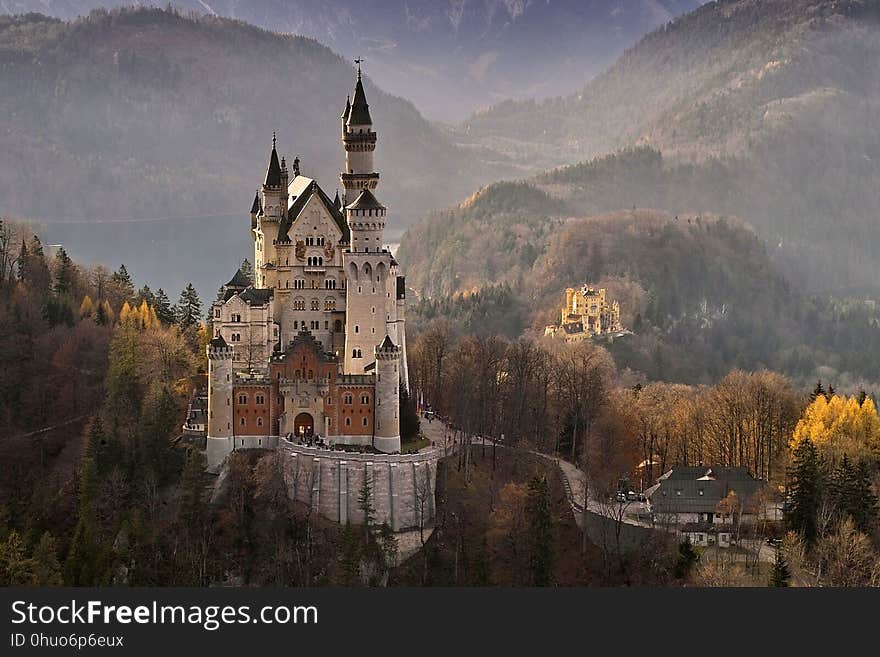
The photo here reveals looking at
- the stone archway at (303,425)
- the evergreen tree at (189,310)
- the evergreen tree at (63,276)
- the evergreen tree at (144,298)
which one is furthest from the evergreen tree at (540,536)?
the evergreen tree at (63,276)

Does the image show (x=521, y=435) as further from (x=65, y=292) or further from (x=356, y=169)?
(x=65, y=292)

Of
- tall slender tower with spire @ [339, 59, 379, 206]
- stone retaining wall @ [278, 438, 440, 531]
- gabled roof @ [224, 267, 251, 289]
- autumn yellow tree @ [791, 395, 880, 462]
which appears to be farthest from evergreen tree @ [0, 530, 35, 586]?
autumn yellow tree @ [791, 395, 880, 462]

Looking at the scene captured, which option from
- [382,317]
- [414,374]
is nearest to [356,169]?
[382,317]

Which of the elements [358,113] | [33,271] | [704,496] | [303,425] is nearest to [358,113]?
[358,113]

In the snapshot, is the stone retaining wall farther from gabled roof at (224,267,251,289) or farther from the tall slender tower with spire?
the tall slender tower with spire

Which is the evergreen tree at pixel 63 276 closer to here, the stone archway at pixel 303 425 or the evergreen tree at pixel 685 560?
the stone archway at pixel 303 425
